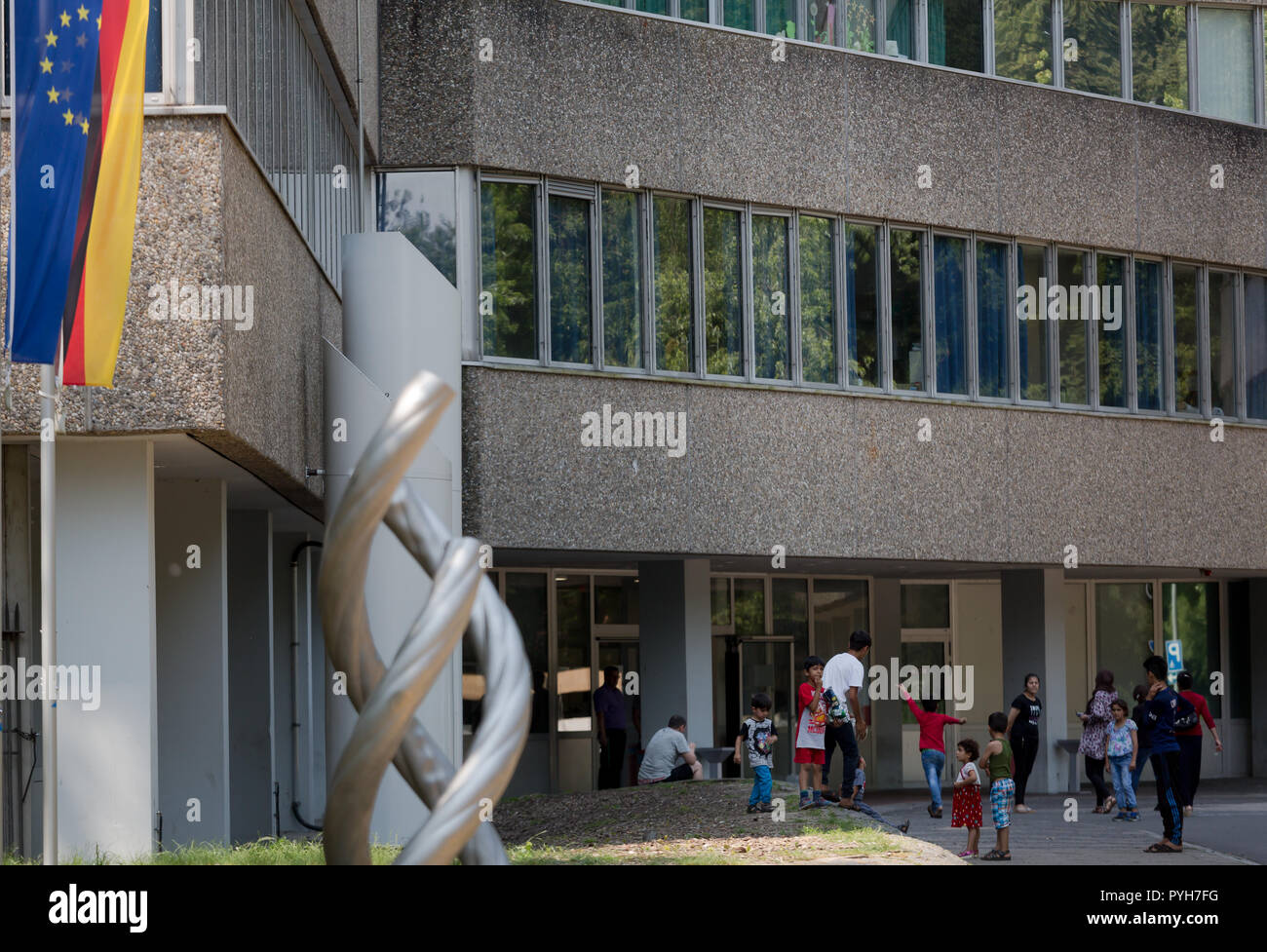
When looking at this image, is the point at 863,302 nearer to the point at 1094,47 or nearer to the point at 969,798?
the point at 1094,47

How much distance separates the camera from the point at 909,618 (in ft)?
94.2

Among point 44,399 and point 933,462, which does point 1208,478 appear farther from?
point 44,399

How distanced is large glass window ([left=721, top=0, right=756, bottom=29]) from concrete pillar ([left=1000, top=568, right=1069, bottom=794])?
8.70 metres

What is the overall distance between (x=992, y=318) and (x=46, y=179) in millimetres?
16150

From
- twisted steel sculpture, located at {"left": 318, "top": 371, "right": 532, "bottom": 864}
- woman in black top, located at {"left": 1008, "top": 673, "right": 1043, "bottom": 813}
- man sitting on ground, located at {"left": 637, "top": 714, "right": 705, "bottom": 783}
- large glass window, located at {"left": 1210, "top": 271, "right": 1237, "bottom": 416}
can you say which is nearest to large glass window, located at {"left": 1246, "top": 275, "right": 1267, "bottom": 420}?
large glass window, located at {"left": 1210, "top": 271, "right": 1237, "bottom": 416}

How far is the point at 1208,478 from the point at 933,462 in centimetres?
527

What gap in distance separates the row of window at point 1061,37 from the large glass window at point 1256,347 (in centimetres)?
261

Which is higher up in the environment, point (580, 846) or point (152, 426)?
point (152, 426)

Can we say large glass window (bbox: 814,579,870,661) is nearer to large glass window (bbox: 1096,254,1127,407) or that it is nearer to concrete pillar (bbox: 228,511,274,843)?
large glass window (bbox: 1096,254,1127,407)

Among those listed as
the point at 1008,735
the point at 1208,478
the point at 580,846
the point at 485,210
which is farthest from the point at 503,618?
the point at 1208,478

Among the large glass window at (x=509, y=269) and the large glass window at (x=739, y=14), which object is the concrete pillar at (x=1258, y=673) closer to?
the large glass window at (x=739, y=14)
